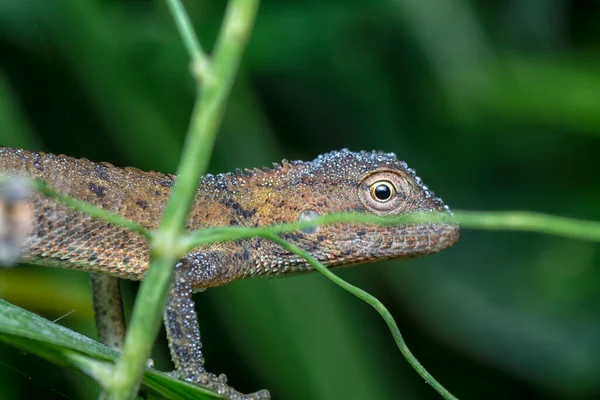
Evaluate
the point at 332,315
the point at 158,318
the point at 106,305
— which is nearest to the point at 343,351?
the point at 332,315

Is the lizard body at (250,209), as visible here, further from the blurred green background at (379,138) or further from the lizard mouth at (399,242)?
the blurred green background at (379,138)

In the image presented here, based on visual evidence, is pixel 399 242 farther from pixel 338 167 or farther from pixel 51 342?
pixel 51 342

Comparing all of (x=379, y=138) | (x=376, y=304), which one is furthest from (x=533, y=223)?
(x=379, y=138)

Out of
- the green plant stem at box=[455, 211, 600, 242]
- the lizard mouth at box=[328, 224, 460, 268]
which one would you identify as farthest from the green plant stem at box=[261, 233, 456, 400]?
the lizard mouth at box=[328, 224, 460, 268]

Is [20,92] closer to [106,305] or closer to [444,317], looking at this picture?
[106,305]

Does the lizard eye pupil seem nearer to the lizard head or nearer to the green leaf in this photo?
the lizard head

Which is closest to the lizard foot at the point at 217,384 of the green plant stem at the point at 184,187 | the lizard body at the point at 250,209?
the lizard body at the point at 250,209

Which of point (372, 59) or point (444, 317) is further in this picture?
point (372, 59)
